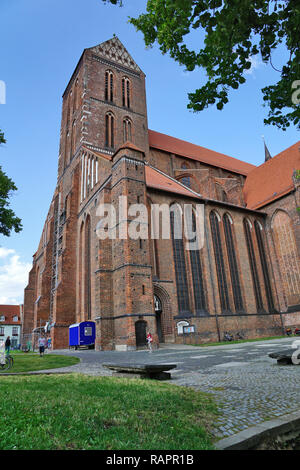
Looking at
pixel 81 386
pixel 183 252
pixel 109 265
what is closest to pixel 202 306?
pixel 183 252

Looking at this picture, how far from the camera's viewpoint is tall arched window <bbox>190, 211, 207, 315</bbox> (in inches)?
893

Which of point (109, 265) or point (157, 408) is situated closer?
point (157, 408)

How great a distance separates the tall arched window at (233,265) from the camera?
25391mm

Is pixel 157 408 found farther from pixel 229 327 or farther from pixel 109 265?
pixel 229 327

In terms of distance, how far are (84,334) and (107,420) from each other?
18.1 meters

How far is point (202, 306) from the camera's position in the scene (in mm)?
22891

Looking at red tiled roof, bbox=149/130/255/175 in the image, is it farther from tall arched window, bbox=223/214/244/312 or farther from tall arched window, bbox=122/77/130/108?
tall arched window, bbox=223/214/244/312

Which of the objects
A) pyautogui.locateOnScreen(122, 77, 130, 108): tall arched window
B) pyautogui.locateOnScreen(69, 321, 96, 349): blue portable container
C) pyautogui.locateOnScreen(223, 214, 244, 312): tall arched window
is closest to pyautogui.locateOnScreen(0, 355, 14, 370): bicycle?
pyautogui.locateOnScreen(69, 321, 96, 349): blue portable container

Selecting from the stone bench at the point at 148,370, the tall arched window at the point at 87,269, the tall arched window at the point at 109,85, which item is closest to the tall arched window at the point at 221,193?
the tall arched window at the point at 109,85

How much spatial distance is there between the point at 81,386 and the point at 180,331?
639 inches

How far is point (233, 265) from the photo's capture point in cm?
2638

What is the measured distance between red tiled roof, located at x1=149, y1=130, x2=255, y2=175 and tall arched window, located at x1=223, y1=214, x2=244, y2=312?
10.4 meters

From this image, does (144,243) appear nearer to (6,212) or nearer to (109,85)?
(6,212)

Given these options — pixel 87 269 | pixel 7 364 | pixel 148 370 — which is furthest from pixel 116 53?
pixel 148 370
